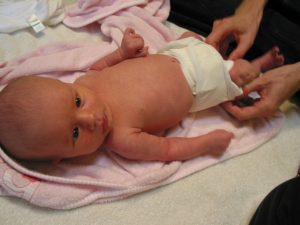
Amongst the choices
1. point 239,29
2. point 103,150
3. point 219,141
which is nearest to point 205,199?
point 219,141

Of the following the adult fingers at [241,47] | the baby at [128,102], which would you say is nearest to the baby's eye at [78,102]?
the baby at [128,102]

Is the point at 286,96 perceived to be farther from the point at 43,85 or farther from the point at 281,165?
the point at 43,85

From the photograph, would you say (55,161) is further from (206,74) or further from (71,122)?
(206,74)

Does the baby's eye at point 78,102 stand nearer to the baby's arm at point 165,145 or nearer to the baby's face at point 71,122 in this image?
the baby's face at point 71,122

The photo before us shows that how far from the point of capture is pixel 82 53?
116cm

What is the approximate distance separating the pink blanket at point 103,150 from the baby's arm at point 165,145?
0.09 ft

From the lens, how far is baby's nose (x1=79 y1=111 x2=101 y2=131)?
2.83ft

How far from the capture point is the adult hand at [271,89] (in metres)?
1.02

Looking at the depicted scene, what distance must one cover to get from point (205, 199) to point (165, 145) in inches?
7.1

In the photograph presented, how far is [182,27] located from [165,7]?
0.10 metres

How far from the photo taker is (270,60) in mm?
1113

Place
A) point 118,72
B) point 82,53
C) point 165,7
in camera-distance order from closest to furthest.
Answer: point 118,72, point 82,53, point 165,7

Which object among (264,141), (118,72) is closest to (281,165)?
(264,141)

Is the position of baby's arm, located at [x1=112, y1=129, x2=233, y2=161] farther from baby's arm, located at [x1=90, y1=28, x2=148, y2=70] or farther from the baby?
baby's arm, located at [x1=90, y1=28, x2=148, y2=70]
